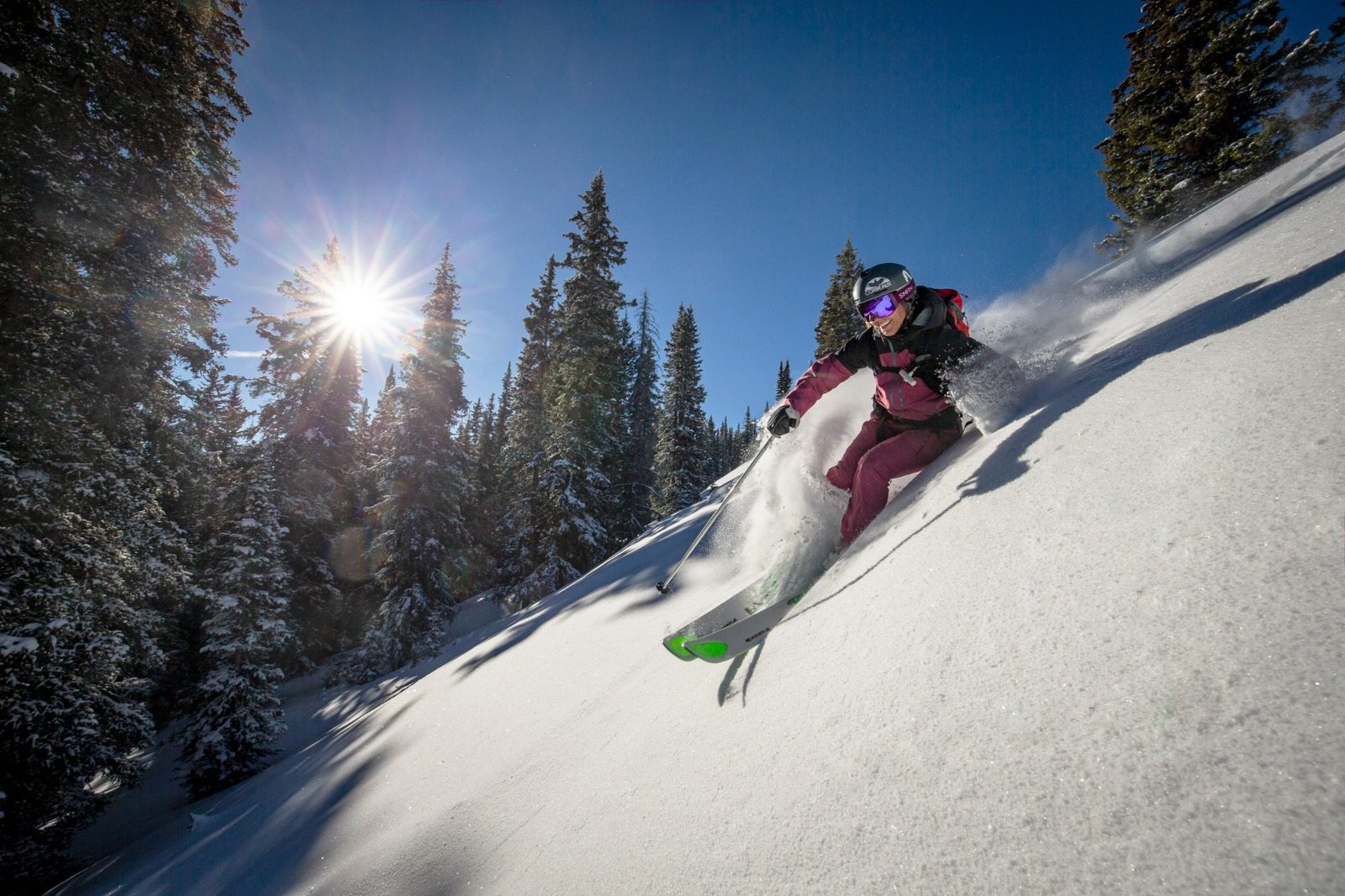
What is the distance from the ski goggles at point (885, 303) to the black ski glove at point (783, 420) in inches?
36.1

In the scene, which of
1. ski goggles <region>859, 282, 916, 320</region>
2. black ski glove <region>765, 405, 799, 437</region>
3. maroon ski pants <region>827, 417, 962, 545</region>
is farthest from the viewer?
black ski glove <region>765, 405, 799, 437</region>

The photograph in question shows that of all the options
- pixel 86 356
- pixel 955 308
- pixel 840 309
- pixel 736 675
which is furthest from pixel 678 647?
pixel 840 309

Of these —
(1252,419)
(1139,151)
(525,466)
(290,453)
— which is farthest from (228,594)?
(1139,151)

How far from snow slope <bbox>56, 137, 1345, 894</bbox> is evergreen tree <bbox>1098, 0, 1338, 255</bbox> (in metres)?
12.4

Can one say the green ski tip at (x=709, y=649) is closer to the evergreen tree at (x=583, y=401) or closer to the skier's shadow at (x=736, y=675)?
the skier's shadow at (x=736, y=675)

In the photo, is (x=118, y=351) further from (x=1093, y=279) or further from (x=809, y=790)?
(x=1093, y=279)

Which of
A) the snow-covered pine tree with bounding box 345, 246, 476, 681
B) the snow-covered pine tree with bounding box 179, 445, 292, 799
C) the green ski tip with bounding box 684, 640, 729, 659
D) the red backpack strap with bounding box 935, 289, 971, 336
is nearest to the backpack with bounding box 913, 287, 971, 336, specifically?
the red backpack strap with bounding box 935, 289, 971, 336

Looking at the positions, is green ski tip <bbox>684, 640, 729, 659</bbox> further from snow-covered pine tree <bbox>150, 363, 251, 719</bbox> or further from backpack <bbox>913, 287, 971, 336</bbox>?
snow-covered pine tree <bbox>150, 363, 251, 719</bbox>

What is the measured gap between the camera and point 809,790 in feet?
4.86

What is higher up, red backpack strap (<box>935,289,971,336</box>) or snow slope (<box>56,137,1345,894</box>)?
red backpack strap (<box>935,289,971,336</box>)

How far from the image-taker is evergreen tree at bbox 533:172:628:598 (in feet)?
59.3

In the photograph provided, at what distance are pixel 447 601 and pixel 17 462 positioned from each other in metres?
13.6

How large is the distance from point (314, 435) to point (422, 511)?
6077 mm

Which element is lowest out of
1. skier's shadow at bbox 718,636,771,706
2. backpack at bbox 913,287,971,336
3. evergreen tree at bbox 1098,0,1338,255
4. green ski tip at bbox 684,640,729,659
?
skier's shadow at bbox 718,636,771,706
